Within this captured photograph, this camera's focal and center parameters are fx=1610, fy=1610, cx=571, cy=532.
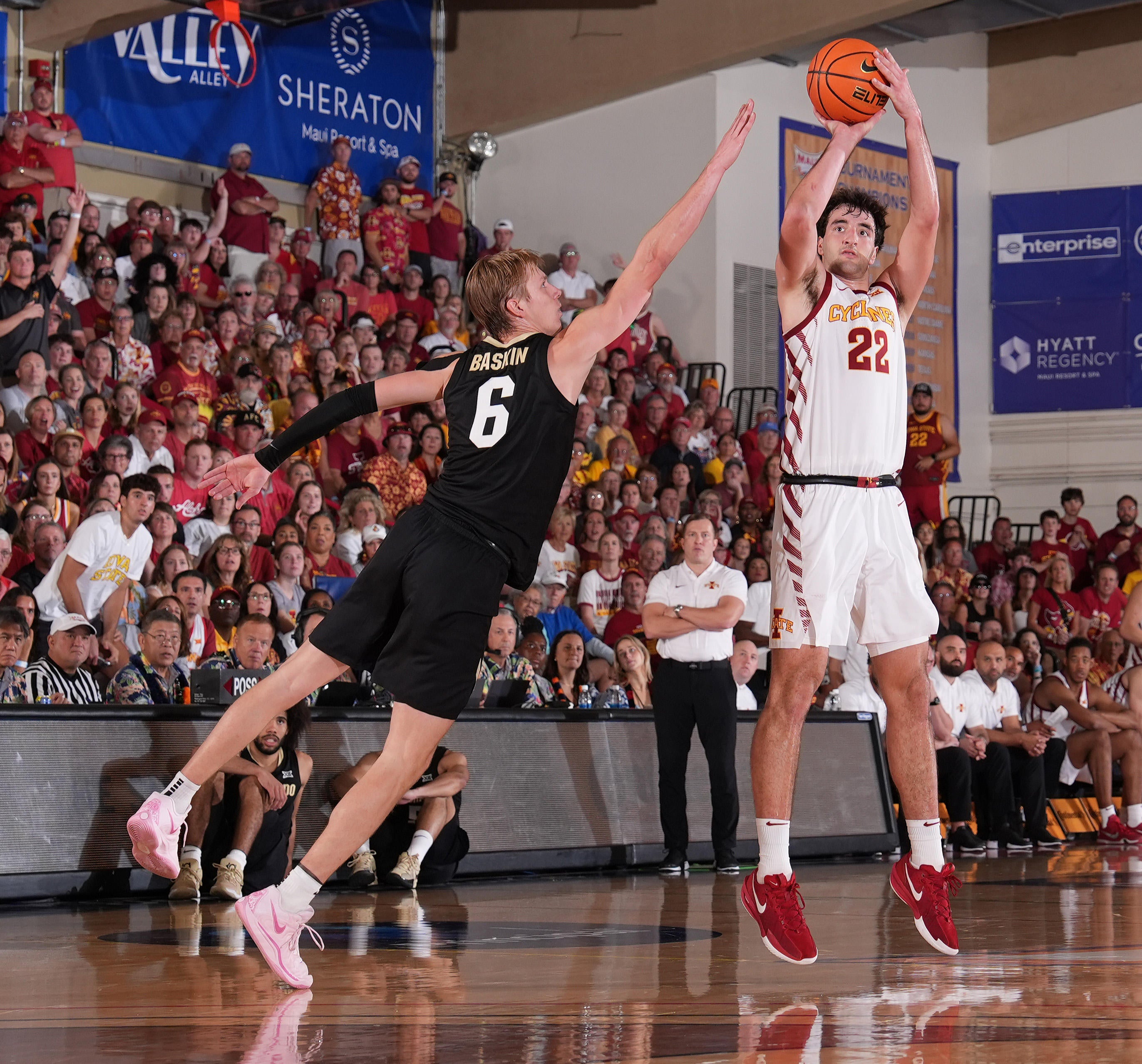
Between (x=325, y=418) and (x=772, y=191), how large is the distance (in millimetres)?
14771

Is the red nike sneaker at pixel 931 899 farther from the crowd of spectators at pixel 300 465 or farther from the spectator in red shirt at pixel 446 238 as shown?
the spectator in red shirt at pixel 446 238

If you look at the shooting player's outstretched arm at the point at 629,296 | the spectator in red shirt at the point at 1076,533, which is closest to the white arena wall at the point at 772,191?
the spectator in red shirt at the point at 1076,533

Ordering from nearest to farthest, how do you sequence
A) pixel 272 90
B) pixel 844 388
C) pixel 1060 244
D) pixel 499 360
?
pixel 499 360, pixel 844 388, pixel 272 90, pixel 1060 244

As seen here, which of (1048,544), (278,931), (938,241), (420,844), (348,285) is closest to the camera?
(278,931)

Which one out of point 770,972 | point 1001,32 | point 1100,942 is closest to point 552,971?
point 770,972

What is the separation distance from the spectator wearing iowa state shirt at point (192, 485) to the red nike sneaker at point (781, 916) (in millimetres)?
6852

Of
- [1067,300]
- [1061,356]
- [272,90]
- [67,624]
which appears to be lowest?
[67,624]

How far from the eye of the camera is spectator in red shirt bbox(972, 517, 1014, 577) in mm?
17578

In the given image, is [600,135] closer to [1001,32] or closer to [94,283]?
[1001,32]

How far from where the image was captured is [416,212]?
16.8 meters

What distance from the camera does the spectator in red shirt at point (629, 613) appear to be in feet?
40.2

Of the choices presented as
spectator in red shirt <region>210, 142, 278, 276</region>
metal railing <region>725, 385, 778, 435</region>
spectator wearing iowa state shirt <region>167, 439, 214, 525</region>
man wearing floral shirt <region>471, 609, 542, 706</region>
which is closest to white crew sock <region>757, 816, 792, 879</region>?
man wearing floral shirt <region>471, 609, 542, 706</region>

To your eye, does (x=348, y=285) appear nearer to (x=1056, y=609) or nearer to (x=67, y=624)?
(x=1056, y=609)

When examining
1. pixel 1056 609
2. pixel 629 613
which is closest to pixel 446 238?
pixel 629 613
